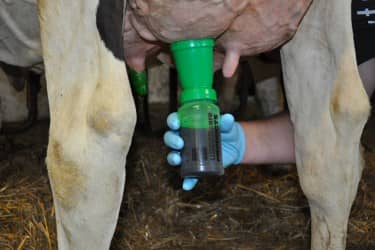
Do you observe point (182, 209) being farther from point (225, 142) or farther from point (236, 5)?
point (236, 5)

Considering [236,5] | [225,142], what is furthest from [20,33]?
[236,5]

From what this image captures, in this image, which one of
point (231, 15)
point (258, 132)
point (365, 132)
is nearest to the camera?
point (231, 15)

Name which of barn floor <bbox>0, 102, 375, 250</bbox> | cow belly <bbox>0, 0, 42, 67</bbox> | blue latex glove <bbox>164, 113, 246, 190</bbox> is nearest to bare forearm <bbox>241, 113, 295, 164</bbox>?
blue latex glove <bbox>164, 113, 246, 190</bbox>

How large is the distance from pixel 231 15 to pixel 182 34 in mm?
114

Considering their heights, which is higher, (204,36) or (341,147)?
(204,36)

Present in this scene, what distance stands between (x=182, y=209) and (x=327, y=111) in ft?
3.19

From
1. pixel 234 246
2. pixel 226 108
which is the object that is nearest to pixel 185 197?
pixel 234 246

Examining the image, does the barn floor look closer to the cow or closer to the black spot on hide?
the cow

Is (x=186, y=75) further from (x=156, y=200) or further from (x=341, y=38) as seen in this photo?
(x=156, y=200)

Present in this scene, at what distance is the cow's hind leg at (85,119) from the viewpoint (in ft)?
4.81

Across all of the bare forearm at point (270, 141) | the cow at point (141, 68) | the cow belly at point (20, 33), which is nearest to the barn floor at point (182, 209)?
the bare forearm at point (270, 141)

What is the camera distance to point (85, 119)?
4.90 ft

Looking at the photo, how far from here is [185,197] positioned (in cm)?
265

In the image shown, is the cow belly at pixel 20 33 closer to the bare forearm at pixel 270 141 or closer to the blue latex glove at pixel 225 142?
the blue latex glove at pixel 225 142
